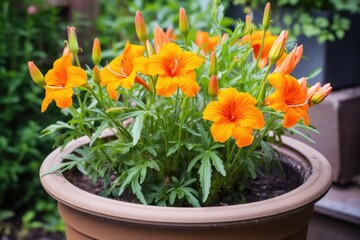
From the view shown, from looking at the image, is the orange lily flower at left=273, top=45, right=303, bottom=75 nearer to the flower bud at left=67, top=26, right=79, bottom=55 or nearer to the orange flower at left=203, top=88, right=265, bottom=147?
the orange flower at left=203, top=88, right=265, bottom=147

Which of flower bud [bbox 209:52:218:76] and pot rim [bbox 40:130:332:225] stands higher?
flower bud [bbox 209:52:218:76]

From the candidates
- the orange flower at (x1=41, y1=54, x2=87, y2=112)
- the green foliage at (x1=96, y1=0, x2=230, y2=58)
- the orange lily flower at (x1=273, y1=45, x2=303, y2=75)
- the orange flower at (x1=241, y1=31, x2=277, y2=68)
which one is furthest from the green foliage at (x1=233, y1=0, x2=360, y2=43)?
the orange flower at (x1=41, y1=54, x2=87, y2=112)

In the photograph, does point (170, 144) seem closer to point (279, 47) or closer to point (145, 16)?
point (279, 47)

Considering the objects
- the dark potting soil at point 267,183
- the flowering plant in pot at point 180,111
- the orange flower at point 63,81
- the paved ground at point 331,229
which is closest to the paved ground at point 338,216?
the paved ground at point 331,229

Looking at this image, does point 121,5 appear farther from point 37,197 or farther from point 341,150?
point 341,150

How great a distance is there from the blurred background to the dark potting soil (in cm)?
45

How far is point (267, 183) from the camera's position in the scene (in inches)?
51.4

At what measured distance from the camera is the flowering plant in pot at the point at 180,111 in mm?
921

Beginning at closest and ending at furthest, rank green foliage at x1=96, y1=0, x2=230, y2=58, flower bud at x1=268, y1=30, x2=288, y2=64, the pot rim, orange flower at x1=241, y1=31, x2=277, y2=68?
the pot rim < flower bud at x1=268, y1=30, x2=288, y2=64 < orange flower at x1=241, y1=31, x2=277, y2=68 < green foliage at x1=96, y1=0, x2=230, y2=58

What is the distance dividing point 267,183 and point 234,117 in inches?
17.0

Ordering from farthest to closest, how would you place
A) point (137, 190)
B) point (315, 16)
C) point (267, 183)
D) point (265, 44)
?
point (315, 16)
point (267, 183)
point (265, 44)
point (137, 190)

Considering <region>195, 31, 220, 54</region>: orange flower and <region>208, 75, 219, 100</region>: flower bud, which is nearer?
<region>208, 75, 219, 100</region>: flower bud

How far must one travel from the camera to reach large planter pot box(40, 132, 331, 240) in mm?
875

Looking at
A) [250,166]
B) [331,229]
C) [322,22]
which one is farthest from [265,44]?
[331,229]
